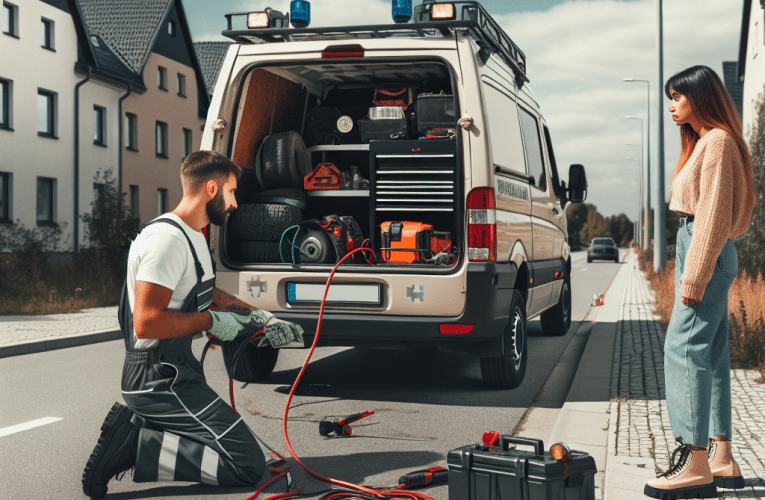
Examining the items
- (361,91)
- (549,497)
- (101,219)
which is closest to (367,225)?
(361,91)

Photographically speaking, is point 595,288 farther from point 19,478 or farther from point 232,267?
point 19,478

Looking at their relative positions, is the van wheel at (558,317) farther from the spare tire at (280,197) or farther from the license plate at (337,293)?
the license plate at (337,293)

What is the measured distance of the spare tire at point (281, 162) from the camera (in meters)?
6.79

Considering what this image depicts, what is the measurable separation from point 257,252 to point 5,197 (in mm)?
21543

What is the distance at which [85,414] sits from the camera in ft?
19.6

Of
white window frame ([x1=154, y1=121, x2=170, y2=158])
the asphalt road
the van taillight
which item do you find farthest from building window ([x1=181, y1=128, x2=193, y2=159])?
the van taillight

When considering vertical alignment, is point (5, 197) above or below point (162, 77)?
below

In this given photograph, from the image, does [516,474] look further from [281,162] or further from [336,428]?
[281,162]

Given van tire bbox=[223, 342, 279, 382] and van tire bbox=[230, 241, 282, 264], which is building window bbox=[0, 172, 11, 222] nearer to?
van tire bbox=[223, 342, 279, 382]

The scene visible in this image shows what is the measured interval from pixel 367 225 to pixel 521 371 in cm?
183

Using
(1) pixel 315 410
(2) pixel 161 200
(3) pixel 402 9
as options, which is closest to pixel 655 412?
(1) pixel 315 410

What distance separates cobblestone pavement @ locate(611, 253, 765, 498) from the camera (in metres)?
4.25

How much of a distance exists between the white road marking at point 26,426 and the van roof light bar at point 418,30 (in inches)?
120

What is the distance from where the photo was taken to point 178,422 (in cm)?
398
